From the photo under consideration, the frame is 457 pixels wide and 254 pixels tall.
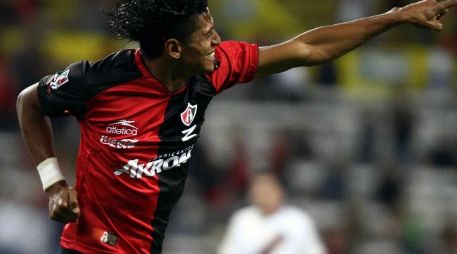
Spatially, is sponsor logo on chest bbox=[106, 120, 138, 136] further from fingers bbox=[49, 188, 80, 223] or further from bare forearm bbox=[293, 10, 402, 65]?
bare forearm bbox=[293, 10, 402, 65]

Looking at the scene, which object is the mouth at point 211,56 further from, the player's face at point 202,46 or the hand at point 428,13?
the hand at point 428,13

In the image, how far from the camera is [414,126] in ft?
39.2

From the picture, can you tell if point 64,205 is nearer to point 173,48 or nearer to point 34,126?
point 34,126

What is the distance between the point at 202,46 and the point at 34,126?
34.4 inches

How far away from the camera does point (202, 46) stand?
4855mm

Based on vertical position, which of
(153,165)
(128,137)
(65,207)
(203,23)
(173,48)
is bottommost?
(65,207)

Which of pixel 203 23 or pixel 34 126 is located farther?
pixel 34 126

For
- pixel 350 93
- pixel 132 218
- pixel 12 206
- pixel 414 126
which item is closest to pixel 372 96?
pixel 350 93

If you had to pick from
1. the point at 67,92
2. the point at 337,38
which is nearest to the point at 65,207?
the point at 67,92

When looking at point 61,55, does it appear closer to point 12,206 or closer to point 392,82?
point 12,206

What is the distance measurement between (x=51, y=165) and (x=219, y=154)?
21.3 feet

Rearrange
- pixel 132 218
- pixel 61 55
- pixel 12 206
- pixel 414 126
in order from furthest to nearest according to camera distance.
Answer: pixel 61 55
pixel 414 126
pixel 12 206
pixel 132 218

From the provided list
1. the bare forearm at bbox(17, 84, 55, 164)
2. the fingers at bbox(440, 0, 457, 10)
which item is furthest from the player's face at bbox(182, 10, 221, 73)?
the fingers at bbox(440, 0, 457, 10)

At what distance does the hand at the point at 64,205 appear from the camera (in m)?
4.94
